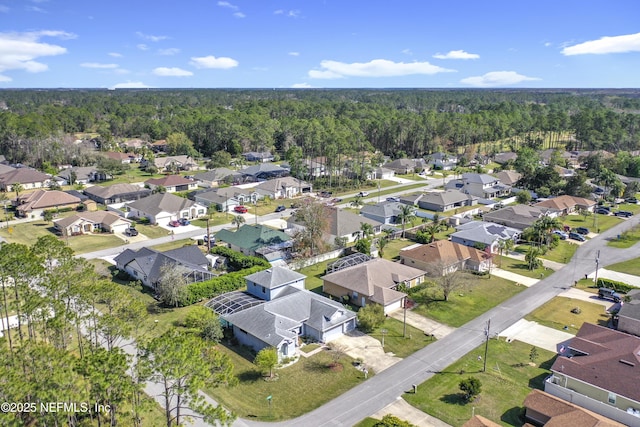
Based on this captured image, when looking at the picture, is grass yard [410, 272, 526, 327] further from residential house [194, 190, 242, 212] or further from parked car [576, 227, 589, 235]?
residential house [194, 190, 242, 212]

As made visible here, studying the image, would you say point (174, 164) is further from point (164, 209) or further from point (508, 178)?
point (508, 178)

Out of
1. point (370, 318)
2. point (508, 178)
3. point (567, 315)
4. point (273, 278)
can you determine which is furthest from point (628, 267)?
point (508, 178)

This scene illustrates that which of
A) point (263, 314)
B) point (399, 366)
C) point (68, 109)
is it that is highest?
point (68, 109)

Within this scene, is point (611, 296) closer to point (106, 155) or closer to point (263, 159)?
point (263, 159)

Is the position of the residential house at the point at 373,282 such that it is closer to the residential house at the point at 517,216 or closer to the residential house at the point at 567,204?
the residential house at the point at 517,216

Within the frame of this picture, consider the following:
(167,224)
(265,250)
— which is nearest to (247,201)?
(167,224)

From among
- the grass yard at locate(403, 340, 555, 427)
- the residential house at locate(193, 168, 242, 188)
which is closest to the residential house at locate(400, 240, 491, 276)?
the grass yard at locate(403, 340, 555, 427)

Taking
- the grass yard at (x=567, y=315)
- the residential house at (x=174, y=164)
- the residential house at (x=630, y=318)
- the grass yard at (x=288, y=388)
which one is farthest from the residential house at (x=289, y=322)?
the residential house at (x=174, y=164)
